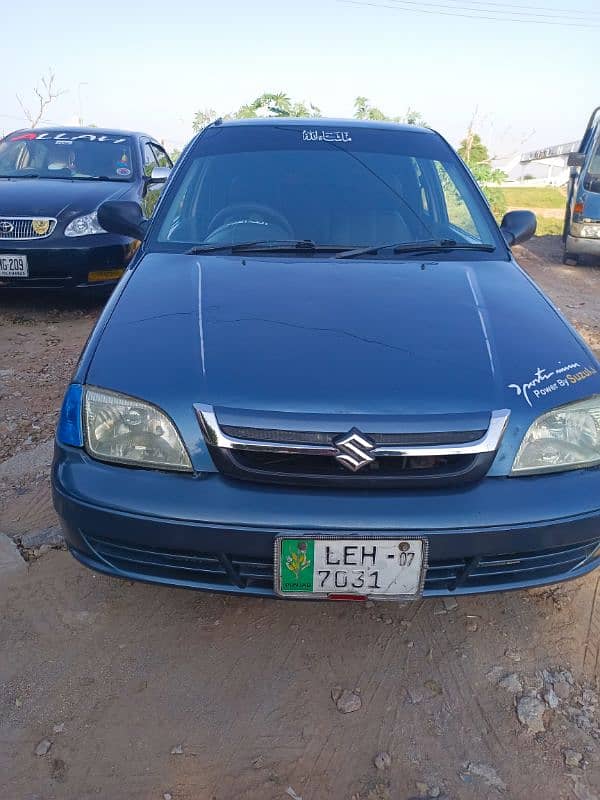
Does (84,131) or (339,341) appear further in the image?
(84,131)

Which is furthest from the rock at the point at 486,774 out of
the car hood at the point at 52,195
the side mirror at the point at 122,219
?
the car hood at the point at 52,195

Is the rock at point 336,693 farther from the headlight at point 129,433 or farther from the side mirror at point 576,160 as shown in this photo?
the side mirror at point 576,160

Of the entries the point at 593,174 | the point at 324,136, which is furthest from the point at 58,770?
the point at 593,174

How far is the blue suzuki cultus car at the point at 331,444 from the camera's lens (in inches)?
65.4

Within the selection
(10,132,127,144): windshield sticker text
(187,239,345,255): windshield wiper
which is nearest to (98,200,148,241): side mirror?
(187,239,345,255): windshield wiper

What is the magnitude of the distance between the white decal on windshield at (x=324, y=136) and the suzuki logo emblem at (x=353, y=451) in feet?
6.21

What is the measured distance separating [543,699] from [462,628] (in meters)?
0.35

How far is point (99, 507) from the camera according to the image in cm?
173

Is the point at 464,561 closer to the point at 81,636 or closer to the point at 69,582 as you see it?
the point at 81,636

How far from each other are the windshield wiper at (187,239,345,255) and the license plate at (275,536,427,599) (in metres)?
1.31

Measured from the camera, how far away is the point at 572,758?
169cm

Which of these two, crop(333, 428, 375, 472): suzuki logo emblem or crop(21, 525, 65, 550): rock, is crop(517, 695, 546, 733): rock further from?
crop(21, 525, 65, 550): rock

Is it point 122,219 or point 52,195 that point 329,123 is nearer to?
point 122,219

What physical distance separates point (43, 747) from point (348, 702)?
2.60 ft
